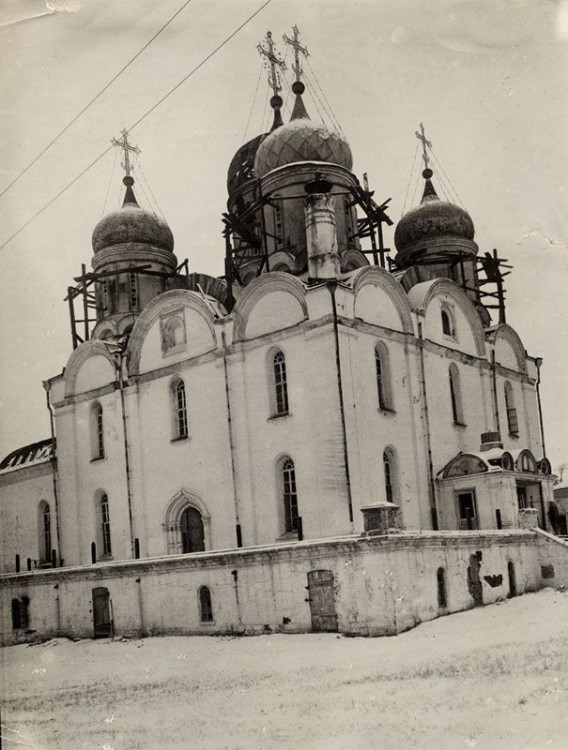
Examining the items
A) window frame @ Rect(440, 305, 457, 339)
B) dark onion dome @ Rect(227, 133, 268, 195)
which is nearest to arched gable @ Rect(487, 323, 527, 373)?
window frame @ Rect(440, 305, 457, 339)

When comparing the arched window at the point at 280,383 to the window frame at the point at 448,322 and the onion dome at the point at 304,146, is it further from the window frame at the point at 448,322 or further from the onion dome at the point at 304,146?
the onion dome at the point at 304,146

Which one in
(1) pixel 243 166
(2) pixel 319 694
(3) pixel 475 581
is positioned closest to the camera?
(2) pixel 319 694

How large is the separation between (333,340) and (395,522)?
593 centimetres

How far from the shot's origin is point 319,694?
13266 mm

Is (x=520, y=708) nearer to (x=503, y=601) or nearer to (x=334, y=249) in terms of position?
(x=503, y=601)

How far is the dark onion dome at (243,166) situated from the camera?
32125 mm

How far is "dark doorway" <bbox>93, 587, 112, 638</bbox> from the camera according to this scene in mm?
22469

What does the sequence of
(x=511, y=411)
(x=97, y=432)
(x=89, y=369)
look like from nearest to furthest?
(x=97, y=432) < (x=89, y=369) < (x=511, y=411)

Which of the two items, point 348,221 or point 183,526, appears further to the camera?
point 348,221

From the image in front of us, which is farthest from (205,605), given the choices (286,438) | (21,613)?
(21,613)

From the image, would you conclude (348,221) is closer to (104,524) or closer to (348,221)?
(348,221)

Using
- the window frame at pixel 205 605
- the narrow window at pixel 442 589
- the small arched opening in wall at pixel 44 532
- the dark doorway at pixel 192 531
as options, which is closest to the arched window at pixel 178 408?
Result: the dark doorway at pixel 192 531

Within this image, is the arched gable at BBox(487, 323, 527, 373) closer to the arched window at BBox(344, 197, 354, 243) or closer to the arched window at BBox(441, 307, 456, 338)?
the arched window at BBox(441, 307, 456, 338)

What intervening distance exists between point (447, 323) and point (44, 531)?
582 inches
